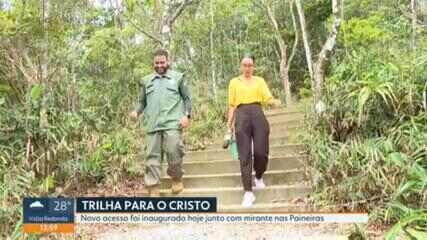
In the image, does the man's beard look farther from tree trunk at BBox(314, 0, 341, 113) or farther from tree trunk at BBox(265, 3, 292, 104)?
tree trunk at BBox(265, 3, 292, 104)

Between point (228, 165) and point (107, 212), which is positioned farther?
point (228, 165)

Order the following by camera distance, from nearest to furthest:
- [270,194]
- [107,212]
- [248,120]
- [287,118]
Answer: [107,212] → [248,120] → [270,194] → [287,118]

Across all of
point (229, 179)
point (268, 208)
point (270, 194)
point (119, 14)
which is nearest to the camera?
point (268, 208)

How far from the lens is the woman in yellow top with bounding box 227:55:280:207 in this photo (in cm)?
438

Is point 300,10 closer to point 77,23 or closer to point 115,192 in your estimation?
point 77,23

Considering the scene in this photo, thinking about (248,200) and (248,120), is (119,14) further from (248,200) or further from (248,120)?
(248,200)

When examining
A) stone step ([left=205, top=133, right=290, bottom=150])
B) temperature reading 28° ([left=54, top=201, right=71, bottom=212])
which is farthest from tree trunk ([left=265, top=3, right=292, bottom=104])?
temperature reading 28° ([left=54, top=201, right=71, bottom=212])

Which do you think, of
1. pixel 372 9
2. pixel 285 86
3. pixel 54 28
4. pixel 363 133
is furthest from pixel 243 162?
pixel 372 9

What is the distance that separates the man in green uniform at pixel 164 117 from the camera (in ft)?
15.2

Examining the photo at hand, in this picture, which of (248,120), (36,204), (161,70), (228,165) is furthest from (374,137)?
(36,204)

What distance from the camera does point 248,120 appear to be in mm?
4395

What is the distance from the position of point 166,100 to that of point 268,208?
1258 millimetres

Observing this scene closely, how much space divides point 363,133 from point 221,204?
1416 mm

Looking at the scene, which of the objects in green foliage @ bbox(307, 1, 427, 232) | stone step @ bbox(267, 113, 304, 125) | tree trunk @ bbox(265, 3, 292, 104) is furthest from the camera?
tree trunk @ bbox(265, 3, 292, 104)
